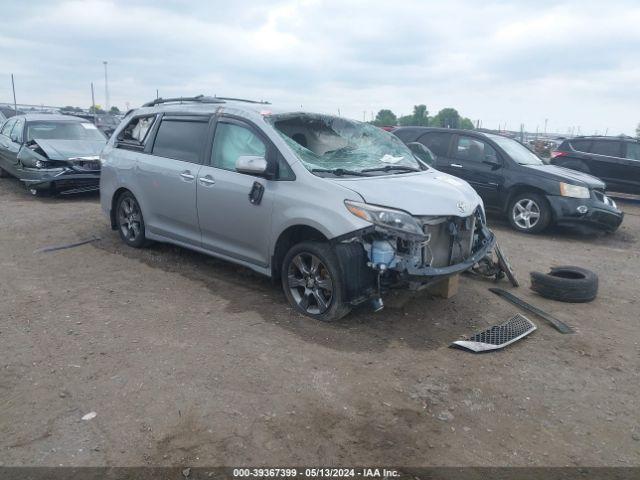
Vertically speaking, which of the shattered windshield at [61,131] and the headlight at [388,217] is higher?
the shattered windshield at [61,131]

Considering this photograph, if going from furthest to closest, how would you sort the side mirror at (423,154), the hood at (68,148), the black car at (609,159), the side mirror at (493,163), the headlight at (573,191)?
the black car at (609,159) → the hood at (68,148) → the side mirror at (493,163) → the headlight at (573,191) → the side mirror at (423,154)

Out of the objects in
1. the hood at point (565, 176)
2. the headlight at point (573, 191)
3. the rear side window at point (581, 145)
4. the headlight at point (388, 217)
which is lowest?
the headlight at point (573, 191)

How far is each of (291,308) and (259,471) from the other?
2.17m

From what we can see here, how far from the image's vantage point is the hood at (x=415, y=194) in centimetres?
423

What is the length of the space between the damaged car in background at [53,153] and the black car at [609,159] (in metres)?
10.4

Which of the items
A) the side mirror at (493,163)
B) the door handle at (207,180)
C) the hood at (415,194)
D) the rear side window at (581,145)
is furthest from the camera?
the rear side window at (581,145)

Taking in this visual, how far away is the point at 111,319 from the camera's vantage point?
177 inches

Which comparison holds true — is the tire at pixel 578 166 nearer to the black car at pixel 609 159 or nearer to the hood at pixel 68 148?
the black car at pixel 609 159

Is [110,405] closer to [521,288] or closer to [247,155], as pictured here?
[247,155]

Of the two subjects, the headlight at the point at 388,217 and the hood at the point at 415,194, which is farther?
the hood at the point at 415,194

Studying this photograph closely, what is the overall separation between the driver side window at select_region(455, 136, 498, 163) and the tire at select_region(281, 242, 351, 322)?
5.79 metres

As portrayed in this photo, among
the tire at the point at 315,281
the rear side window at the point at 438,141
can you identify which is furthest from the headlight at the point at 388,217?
the rear side window at the point at 438,141

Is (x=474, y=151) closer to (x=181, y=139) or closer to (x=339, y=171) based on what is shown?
(x=339, y=171)

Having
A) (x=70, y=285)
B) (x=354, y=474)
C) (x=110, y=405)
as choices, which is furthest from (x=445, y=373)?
(x=70, y=285)
